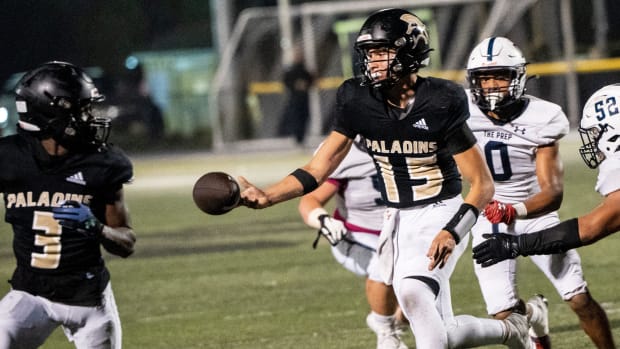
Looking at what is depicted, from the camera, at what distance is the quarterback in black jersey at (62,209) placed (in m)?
5.30

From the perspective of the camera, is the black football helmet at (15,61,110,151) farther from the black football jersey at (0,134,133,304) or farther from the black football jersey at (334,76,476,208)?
the black football jersey at (334,76,476,208)

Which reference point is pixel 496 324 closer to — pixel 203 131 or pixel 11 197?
pixel 11 197

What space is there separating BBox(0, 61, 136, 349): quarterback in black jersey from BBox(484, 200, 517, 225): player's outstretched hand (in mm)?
1774

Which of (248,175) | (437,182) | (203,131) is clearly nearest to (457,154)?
(437,182)

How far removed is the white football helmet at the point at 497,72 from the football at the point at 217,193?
1694 millimetres

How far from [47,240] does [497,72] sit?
98.8 inches

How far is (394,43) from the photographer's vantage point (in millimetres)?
5730

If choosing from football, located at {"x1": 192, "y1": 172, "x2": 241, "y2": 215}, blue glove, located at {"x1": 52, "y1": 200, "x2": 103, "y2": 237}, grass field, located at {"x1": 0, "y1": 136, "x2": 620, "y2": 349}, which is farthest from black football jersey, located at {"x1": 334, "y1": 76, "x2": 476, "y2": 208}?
grass field, located at {"x1": 0, "y1": 136, "x2": 620, "y2": 349}

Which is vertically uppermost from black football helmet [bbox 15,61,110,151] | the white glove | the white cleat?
black football helmet [bbox 15,61,110,151]

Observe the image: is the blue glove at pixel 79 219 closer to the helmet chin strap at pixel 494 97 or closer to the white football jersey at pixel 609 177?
the white football jersey at pixel 609 177

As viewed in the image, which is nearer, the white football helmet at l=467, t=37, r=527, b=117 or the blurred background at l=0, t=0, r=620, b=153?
the white football helmet at l=467, t=37, r=527, b=117

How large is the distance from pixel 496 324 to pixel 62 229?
6.38 ft

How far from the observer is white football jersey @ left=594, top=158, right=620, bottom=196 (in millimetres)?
5262

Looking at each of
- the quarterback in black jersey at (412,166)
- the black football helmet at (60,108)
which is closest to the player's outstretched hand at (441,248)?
the quarterback in black jersey at (412,166)
